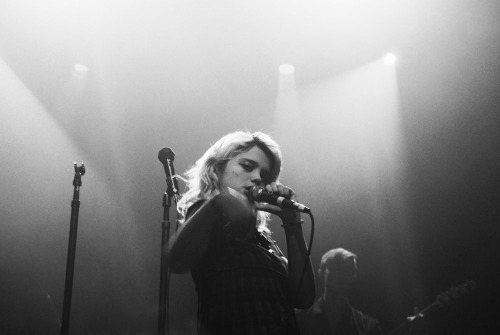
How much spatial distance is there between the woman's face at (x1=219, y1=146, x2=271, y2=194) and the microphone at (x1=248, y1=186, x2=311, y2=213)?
0.30ft

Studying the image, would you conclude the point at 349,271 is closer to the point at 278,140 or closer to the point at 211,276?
the point at 278,140

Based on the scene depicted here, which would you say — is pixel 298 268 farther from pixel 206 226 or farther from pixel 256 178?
pixel 206 226

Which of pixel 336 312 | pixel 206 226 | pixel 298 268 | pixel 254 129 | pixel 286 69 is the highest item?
pixel 286 69

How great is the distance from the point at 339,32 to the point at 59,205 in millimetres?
3359

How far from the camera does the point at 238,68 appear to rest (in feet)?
14.7

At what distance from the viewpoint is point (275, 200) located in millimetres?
1467

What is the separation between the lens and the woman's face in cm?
163

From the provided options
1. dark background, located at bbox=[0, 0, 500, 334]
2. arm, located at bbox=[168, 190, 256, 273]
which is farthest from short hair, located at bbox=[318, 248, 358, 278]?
arm, located at bbox=[168, 190, 256, 273]

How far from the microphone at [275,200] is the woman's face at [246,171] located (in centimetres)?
9

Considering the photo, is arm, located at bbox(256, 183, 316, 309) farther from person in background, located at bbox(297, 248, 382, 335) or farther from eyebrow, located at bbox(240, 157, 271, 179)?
person in background, located at bbox(297, 248, 382, 335)

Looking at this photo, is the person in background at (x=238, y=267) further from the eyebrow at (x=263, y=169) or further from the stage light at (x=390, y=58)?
the stage light at (x=390, y=58)

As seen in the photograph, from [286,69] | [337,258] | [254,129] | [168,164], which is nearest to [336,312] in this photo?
[337,258]

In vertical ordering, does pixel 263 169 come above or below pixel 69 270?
above

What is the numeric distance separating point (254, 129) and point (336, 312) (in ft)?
7.26
